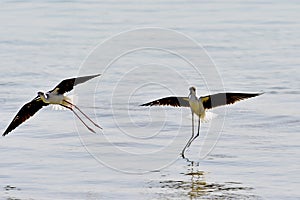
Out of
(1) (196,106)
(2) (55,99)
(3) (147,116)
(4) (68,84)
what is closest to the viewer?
(4) (68,84)

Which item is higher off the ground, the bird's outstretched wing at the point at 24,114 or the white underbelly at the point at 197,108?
the white underbelly at the point at 197,108

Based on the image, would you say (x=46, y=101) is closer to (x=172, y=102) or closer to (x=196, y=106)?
(x=172, y=102)

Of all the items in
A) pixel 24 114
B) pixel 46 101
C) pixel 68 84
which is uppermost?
pixel 68 84

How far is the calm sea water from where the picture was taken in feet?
33.5

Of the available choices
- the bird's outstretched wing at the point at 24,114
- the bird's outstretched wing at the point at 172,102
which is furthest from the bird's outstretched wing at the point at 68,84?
the bird's outstretched wing at the point at 172,102

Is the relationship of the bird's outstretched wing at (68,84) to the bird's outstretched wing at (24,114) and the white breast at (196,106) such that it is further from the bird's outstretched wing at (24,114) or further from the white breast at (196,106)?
the white breast at (196,106)

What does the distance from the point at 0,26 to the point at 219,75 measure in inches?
306

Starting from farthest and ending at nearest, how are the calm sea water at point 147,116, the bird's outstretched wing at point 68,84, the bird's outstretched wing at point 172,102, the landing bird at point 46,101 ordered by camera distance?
the bird's outstretched wing at point 172,102 → the landing bird at point 46,101 → the bird's outstretched wing at point 68,84 → the calm sea water at point 147,116

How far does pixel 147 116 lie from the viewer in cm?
1357

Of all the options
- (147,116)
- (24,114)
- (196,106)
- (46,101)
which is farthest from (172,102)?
(24,114)

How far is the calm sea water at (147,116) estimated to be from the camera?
10.2 meters

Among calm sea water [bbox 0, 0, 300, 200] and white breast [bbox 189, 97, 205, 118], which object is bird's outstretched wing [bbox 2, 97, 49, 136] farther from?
white breast [bbox 189, 97, 205, 118]

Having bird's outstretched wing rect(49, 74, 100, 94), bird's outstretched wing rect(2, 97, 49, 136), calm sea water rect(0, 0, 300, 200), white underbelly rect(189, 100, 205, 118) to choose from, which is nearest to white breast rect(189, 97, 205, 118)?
white underbelly rect(189, 100, 205, 118)

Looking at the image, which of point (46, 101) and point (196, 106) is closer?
point (46, 101)
